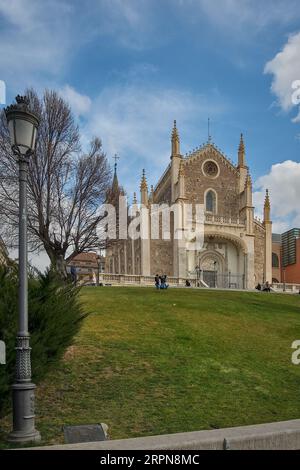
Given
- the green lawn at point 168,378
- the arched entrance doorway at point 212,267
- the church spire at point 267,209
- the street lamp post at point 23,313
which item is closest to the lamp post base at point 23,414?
the street lamp post at point 23,313

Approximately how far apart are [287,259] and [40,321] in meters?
61.4

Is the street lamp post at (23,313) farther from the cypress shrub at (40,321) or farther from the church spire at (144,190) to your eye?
the church spire at (144,190)

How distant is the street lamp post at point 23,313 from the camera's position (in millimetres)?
4809

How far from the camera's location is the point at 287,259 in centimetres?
6225

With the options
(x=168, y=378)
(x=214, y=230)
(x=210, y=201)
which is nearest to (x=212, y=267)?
(x=214, y=230)

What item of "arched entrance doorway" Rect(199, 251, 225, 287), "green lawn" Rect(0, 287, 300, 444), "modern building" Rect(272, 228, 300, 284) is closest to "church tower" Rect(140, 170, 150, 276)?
"arched entrance doorway" Rect(199, 251, 225, 287)

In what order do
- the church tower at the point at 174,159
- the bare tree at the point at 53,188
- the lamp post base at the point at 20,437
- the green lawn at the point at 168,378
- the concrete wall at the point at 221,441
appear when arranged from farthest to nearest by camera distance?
1. the church tower at the point at 174,159
2. the bare tree at the point at 53,188
3. the green lawn at the point at 168,378
4. the lamp post base at the point at 20,437
5. the concrete wall at the point at 221,441

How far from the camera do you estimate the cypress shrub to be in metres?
5.12

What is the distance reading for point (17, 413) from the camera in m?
4.80

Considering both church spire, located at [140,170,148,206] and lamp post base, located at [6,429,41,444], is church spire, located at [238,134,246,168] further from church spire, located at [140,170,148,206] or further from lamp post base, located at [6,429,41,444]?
lamp post base, located at [6,429,41,444]

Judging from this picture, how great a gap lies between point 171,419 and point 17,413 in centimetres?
244

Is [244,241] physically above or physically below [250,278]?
above
